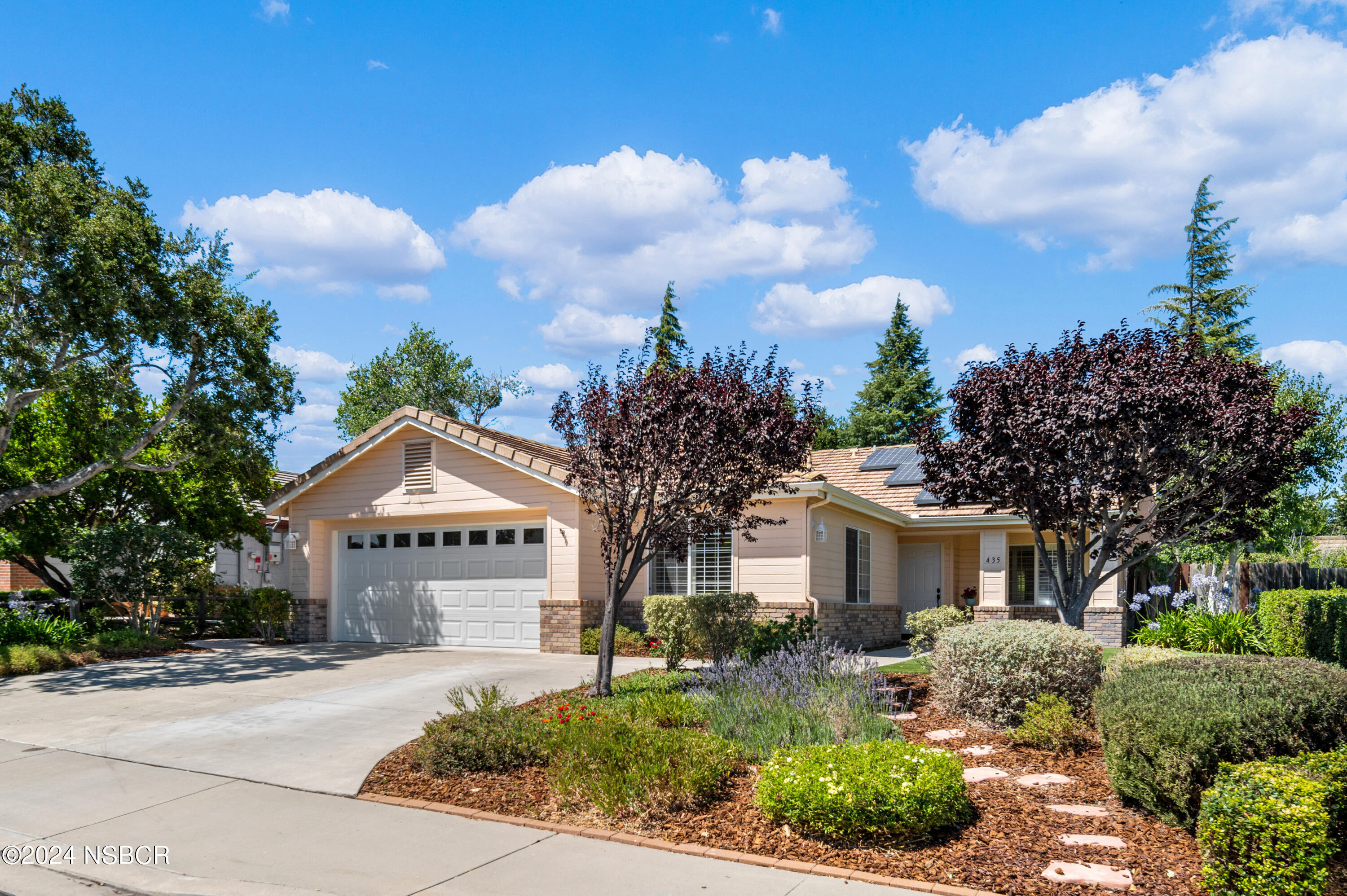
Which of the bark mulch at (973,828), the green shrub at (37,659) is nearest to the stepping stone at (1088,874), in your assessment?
the bark mulch at (973,828)

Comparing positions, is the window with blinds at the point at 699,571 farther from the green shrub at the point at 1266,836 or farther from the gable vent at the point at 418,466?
the green shrub at the point at 1266,836

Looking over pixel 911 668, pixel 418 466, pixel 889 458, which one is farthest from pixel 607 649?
pixel 889 458

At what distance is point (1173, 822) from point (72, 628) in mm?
16605

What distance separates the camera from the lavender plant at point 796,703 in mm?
7422

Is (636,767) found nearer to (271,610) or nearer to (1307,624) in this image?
(1307,624)

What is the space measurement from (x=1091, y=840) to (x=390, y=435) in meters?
14.6

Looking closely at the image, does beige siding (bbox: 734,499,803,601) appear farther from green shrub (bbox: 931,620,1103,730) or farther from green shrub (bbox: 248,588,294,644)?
green shrub (bbox: 248,588,294,644)

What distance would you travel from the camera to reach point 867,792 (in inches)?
217

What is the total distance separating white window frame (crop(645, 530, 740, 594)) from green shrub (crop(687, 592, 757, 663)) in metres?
3.90

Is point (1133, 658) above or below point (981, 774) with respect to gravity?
above

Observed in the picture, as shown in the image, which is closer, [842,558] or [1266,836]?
[1266,836]

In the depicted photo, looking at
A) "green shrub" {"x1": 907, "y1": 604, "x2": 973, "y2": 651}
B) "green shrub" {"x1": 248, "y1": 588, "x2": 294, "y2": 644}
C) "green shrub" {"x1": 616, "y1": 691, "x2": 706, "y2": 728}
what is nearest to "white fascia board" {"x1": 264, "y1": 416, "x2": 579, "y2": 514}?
"green shrub" {"x1": 248, "y1": 588, "x2": 294, "y2": 644}

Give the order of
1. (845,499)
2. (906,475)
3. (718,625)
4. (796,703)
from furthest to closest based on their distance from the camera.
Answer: (906,475) < (845,499) < (718,625) < (796,703)

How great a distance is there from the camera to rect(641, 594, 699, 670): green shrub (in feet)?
39.5
